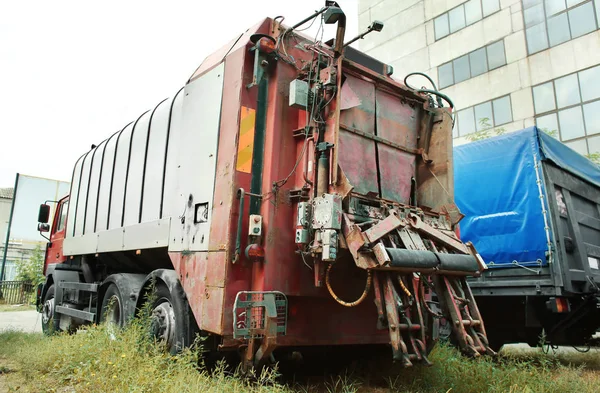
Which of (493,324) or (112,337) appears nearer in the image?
(112,337)

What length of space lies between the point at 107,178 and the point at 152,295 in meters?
3.03

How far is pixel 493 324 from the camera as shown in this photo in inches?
245

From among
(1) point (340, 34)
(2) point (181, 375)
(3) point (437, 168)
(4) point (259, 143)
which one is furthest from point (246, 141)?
(3) point (437, 168)

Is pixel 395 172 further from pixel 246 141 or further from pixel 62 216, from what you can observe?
pixel 62 216

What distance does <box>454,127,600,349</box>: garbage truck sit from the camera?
17.4 feet

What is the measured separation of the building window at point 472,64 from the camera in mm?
19562

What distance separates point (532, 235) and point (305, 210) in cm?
341

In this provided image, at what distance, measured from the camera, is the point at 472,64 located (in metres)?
20.4

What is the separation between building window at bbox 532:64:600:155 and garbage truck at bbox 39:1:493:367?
47.9ft

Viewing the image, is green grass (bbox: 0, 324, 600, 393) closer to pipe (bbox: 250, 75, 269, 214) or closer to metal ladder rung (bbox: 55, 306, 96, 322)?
metal ladder rung (bbox: 55, 306, 96, 322)

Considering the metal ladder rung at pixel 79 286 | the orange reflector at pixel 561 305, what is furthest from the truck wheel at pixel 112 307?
the orange reflector at pixel 561 305

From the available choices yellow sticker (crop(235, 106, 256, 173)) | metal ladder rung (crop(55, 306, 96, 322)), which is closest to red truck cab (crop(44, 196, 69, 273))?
metal ladder rung (crop(55, 306, 96, 322))

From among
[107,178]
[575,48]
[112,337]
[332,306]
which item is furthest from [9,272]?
[575,48]

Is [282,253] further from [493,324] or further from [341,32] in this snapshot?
[493,324]
